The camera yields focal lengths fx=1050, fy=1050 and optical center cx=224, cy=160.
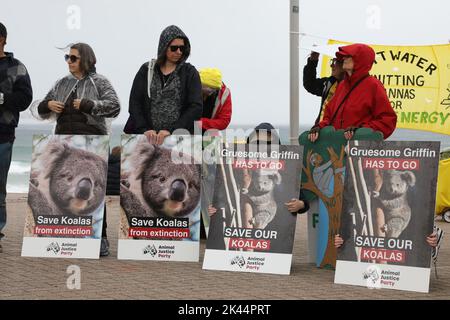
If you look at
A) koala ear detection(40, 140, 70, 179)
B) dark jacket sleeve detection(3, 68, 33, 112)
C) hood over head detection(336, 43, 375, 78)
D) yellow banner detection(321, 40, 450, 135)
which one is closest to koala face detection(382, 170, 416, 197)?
hood over head detection(336, 43, 375, 78)

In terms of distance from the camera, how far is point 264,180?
841 centimetres

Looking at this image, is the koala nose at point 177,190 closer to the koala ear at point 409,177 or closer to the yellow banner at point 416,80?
the koala ear at point 409,177

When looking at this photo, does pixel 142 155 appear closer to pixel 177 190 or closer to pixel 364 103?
pixel 177 190

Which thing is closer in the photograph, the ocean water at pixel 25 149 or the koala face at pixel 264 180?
the koala face at pixel 264 180

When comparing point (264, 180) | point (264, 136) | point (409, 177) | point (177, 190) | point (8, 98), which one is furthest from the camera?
A: point (8, 98)

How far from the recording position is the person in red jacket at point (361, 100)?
8.39 metres

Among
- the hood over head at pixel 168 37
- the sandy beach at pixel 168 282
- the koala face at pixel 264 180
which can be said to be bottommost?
the sandy beach at pixel 168 282

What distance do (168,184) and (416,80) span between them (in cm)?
556

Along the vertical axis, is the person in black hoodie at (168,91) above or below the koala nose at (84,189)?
above

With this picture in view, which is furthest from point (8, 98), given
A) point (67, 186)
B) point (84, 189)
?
point (84, 189)

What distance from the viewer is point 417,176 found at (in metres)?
7.57

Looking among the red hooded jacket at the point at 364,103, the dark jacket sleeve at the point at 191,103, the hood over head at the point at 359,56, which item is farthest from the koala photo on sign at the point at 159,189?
the hood over head at the point at 359,56

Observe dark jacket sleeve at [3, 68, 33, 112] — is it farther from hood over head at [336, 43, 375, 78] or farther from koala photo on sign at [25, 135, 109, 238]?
hood over head at [336, 43, 375, 78]
